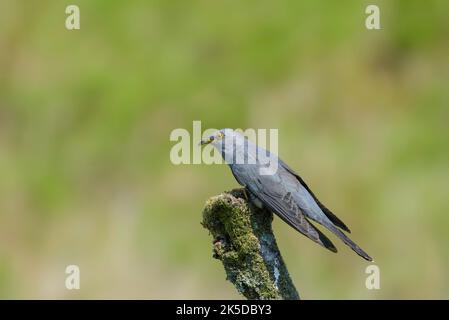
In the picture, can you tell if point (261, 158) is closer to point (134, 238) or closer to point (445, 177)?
point (134, 238)

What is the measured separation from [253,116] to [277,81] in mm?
820

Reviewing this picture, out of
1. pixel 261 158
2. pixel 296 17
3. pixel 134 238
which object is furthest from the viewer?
pixel 296 17

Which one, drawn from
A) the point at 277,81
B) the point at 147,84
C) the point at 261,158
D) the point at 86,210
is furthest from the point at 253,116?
the point at 261,158

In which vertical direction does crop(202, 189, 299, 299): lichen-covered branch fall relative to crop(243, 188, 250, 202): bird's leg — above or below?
below

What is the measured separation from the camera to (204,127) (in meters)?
16.3

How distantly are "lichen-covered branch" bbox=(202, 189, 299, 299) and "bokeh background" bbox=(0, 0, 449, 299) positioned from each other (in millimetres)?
6787

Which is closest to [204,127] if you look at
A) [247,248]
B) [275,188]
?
[275,188]

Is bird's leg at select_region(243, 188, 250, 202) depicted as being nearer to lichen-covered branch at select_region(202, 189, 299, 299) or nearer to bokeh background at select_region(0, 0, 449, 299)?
lichen-covered branch at select_region(202, 189, 299, 299)

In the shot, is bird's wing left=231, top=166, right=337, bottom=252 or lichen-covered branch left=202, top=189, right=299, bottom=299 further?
bird's wing left=231, top=166, right=337, bottom=252

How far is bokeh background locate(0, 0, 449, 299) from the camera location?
15.0 m

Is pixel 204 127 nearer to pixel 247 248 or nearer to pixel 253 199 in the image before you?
pixel 253 199

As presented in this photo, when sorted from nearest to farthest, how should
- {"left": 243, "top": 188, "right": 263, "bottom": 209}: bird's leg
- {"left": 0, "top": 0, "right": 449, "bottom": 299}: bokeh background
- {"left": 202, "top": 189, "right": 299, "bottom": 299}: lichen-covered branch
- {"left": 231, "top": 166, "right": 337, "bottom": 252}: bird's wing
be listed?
{"left": 202, "top": 189, "right": 299, "bottom": 299}: lichen-covered branch < {"left": 243, "top": 188, "right": 263, "bottom": 209}: bird's leg < {"left": 231, "top": 166, "right": 337, "bottom": 252}: bird's wing < {"left": 0, "top": 0, "right": 449, "bottom": 299}: bokeh background

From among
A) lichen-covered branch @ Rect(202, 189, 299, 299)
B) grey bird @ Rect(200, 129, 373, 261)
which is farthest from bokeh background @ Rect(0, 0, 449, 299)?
lichen-covered branch @ Rect(202, 189, 299, 299)

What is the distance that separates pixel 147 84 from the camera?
1703 cm
